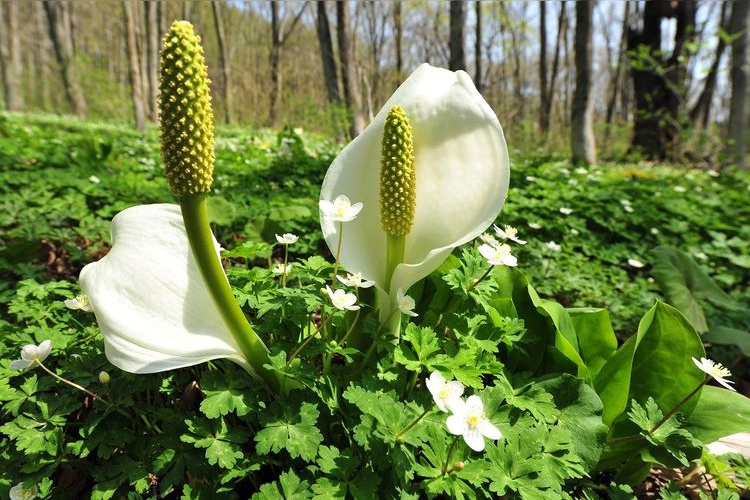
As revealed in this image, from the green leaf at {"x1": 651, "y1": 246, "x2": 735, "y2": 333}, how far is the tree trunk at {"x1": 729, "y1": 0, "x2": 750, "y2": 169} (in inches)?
221

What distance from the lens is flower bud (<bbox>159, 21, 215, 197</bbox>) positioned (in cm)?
84

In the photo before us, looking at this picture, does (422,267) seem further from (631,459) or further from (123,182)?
(123,182)

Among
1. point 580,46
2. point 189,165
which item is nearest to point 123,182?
point 189,165

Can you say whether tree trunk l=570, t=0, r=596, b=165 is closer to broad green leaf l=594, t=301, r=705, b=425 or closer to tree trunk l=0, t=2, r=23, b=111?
broad green leaf l=594, t=301, r=705, b=425

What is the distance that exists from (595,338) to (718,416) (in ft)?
1.09

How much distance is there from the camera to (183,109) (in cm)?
85

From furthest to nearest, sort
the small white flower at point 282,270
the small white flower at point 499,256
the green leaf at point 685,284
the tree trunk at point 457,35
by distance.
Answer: the tree trunk at point 457,35 → the green leaf at point 685,284 → the small white flower at point 282,270 → the small white flower at point 499,256

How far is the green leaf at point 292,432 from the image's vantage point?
910 millimetres

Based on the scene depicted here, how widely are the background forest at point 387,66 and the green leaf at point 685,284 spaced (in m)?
4.33

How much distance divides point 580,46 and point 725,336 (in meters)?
4.99

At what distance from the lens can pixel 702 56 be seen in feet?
22.0

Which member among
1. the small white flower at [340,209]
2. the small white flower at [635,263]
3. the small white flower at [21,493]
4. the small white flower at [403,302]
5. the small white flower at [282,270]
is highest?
the small white flower at [340,209]

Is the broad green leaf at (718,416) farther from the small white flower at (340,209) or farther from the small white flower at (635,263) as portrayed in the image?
the small white flower at (635,263)

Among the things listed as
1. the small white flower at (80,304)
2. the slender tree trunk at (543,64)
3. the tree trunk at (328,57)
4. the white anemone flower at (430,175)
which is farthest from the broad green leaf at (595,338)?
the slender tree trunk at (543,64)
